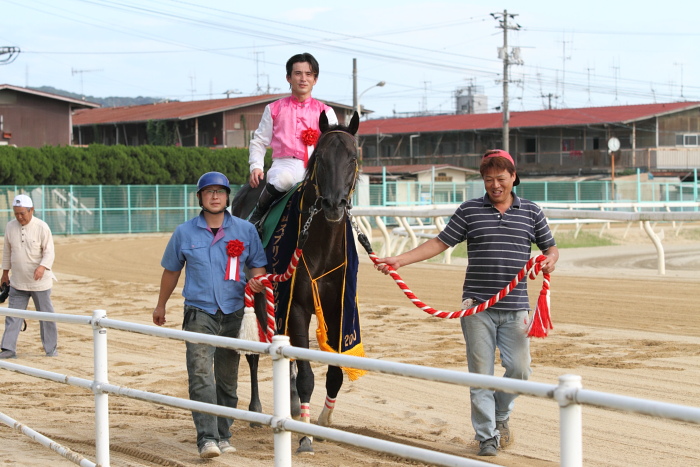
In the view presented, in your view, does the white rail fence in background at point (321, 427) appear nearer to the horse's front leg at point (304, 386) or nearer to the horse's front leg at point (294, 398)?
the horse's front leg at point (304, 386)

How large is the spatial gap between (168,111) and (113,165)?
59.5 feet

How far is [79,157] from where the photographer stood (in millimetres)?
37875

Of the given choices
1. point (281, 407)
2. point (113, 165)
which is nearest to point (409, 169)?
point (113, 165)

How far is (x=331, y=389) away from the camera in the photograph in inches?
270

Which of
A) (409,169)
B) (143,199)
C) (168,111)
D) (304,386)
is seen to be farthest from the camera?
(168,111)

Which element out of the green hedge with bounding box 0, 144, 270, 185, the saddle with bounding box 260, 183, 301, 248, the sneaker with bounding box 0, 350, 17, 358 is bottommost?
the sneaker with bounding box 0, 350, 17, 358

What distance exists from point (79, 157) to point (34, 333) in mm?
26609

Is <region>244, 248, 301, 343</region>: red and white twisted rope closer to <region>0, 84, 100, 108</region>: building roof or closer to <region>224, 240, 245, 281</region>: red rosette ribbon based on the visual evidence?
<region>224, 240, 245, 281</region>: red rosette ribbon

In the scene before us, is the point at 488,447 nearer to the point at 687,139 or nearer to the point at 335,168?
the point at 335,168

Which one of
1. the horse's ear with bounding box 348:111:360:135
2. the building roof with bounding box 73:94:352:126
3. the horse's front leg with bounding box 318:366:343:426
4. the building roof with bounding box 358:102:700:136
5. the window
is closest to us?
the horse's ear with bounding box 348:111:360:135

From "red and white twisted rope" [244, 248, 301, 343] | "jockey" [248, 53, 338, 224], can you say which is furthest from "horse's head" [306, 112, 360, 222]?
"jockey" [248, 53, 338, 224]

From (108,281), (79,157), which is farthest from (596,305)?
(79,157)

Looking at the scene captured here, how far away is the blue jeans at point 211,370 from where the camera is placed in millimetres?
5984

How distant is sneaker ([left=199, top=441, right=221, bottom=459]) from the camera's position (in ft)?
19.3
